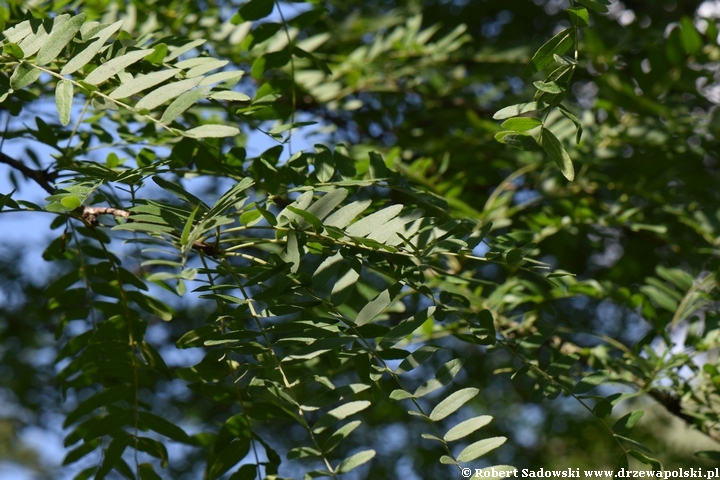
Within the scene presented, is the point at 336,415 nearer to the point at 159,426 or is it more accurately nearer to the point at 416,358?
the point at 416,358

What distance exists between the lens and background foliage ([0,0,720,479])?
638 mm

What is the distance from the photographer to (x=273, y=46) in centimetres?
117

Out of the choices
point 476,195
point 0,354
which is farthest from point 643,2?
point 0,354

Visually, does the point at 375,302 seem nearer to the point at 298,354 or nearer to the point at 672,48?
the point at 298,354

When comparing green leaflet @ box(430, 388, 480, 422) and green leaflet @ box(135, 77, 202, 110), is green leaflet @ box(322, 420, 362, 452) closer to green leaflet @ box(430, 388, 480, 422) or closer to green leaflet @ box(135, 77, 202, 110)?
green leaflet @ box(430, 388, 480, 422)

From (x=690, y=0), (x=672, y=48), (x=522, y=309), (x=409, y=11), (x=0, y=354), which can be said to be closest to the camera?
(x=672, y=48)

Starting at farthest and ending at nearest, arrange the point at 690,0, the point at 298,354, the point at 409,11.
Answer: the point at 690,0 → the point at 409,11 → the point at 298,354

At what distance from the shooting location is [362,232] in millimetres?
635

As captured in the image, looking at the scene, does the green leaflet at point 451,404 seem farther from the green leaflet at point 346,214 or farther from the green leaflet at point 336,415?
the green leaflet at point 346,214

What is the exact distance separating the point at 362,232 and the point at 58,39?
13.0 inches

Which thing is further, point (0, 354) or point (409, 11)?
point (0, 354)

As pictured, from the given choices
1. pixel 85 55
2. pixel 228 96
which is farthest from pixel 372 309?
pixel 85 55

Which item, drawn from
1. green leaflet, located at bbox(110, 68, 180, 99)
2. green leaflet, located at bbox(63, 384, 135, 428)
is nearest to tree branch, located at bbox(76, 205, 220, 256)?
green leaflet, located at bbox(110, 68, 180, 99)

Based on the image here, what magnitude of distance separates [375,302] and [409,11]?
1.12 m
